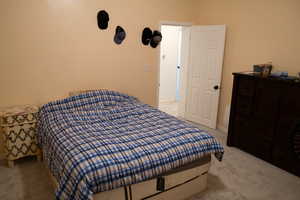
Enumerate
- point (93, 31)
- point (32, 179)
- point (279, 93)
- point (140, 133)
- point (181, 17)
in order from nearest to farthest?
1. point (140, 133)
2. point (32, 179)
3. point (279, 93)
4. point (93, 31)
5. point (181, 17)

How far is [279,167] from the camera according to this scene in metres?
2.99

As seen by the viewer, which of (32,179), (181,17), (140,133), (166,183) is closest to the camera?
(166,183)

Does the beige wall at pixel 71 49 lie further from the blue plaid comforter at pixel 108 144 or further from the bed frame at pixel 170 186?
the bed frame at pixel 170 186

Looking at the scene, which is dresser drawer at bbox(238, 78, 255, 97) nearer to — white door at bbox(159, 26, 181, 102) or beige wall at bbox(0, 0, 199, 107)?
beige wall at bbox(0, 0, 199, 107)

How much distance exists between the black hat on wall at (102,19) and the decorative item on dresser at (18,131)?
1.59m

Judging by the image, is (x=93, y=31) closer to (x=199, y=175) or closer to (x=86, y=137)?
(x=86, y=137)

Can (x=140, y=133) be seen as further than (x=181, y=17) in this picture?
No

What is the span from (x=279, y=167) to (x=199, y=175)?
1.34 metres

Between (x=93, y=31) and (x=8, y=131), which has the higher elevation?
(x=93, y=31)

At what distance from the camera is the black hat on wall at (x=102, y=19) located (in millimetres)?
3443

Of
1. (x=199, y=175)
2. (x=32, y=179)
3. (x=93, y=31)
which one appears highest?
(x=93, y=31)

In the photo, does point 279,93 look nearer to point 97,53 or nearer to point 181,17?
point 181,17

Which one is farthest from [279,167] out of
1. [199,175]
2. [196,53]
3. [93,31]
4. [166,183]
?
[93,31]

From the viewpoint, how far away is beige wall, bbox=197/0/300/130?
122 inches
